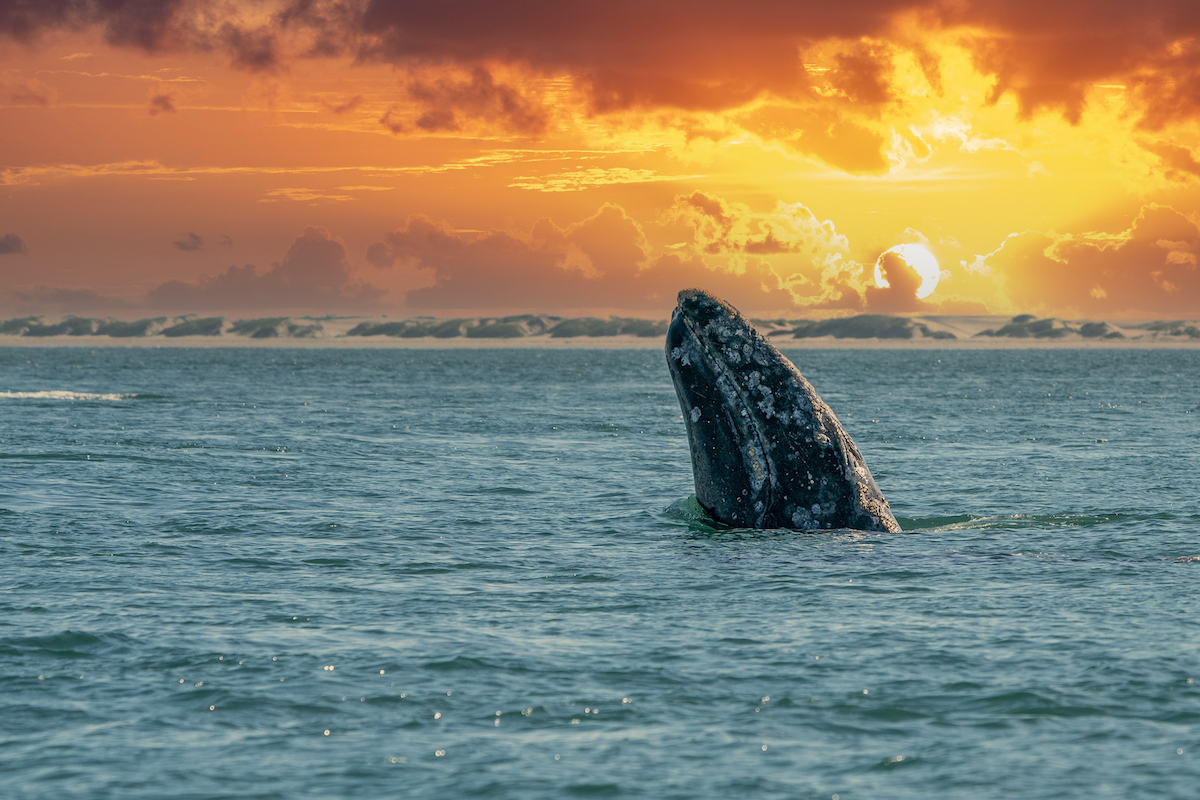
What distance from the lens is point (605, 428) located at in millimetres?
34938

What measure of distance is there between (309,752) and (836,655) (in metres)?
3.85

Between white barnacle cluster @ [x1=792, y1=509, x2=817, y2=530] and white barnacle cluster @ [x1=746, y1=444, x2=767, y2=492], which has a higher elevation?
white barnacle cluster @ [x1=746, y1=444, x2=767, y2=492]

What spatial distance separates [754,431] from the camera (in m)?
11.8

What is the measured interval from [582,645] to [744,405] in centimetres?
406

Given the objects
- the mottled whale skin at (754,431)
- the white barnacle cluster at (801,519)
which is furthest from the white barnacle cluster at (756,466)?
the white barnacle cluster at (801,519)

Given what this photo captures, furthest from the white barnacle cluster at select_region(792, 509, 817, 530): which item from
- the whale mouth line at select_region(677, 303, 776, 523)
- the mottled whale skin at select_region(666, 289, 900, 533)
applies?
the whale mouth line at select_region(677, 303, 776, 523)

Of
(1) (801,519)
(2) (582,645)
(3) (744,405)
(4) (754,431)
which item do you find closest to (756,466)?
(4) (754,431)

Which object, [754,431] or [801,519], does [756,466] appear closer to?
[754,431]

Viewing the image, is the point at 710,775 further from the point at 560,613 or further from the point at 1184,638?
the point at 1184,638

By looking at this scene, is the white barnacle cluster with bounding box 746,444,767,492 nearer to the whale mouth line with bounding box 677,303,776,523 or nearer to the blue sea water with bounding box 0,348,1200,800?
the whale mouth line with bounding box 677,303,776,523

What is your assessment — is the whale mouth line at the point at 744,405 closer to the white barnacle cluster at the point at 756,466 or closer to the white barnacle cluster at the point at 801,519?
the white barnacle cluster at the point at 756,466

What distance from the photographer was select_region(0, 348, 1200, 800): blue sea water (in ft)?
20.3

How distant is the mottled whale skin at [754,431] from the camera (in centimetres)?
1181

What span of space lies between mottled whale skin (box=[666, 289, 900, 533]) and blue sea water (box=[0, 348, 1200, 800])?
40 centimetres
